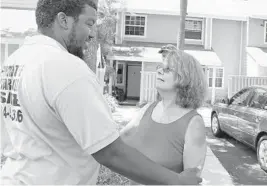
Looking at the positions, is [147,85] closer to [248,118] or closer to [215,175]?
[248,118]

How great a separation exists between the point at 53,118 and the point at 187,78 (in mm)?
1288

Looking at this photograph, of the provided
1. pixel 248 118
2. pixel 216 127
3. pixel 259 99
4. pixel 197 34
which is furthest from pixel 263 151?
pixel 197 34

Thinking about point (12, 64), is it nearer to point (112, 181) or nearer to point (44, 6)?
point (44, 6)

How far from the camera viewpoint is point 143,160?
129 centimetres

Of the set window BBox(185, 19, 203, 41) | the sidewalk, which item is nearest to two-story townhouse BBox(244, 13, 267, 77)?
window BBox(185, 19, 203, 41)

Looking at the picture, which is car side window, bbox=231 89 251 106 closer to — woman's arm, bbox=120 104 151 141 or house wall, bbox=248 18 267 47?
woman's arm, bbox=120 104 151 141

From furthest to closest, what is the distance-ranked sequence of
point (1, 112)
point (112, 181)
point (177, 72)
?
1. point (112, 181)
2. point (177, 72)
3. point (1, 112)

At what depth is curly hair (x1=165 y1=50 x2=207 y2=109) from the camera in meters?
2.32

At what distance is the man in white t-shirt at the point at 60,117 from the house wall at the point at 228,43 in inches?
738

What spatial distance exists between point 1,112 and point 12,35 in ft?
27.0

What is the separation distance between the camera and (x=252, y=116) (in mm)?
6469

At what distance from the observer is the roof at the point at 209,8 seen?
18.4 meters

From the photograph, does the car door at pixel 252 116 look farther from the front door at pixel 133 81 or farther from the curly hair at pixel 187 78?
the front door at pixel 133 81

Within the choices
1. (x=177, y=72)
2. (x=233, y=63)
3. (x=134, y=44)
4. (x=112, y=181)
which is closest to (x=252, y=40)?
(x=233, y=63)
